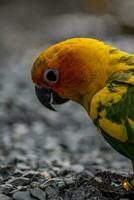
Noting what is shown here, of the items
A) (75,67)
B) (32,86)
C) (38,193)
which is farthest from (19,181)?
(32,86)

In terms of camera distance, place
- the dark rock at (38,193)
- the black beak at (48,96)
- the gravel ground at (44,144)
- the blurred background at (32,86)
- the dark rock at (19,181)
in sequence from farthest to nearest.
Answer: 1. the blurred background at (32,86)
2. the black beak at (48,96)
3. the dark rock at (19,181)
4. the gravel ground at (44,144)
5. the dark rock at (38,193)

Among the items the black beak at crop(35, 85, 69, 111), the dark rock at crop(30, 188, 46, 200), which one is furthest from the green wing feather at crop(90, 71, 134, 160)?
the dark rock at crop(30, 188, 46, 200)

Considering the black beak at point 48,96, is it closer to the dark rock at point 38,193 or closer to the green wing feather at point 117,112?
the green wing feather at point 117,112

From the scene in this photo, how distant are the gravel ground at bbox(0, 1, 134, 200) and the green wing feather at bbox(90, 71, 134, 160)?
48 cm

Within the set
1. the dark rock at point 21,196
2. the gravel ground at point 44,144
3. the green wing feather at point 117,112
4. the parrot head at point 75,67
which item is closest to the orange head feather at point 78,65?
the parrot head at point 75,67

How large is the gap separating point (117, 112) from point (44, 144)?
352 centimetres

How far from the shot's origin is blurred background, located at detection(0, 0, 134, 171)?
23.8 feet

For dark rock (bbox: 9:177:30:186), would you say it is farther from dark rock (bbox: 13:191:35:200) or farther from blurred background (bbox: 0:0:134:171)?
blurred background (bbox: 0:0:134:171)

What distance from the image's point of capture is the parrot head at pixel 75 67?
184 inches

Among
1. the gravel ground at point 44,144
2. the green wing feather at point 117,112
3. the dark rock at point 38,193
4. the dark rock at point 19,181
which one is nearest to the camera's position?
the green wing feather at point 117,112

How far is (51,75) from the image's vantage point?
4746 mm

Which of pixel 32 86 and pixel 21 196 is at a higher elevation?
pixel 32 86

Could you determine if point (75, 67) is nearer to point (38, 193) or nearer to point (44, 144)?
point (38, 193)

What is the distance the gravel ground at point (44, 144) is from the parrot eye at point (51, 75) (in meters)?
0.83
